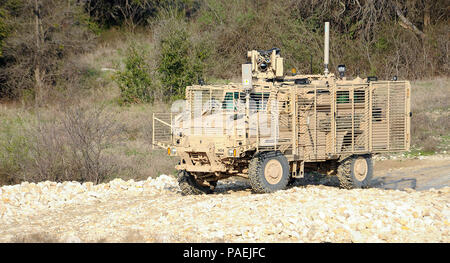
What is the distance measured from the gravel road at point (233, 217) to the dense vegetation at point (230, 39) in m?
16.0

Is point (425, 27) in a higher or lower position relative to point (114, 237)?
higher

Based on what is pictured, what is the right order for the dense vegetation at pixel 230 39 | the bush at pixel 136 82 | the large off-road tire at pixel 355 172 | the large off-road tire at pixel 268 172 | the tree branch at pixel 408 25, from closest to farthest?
the large off-road tire at pixel 268 172
the large off-road tire at pixel 355 172
the bush at pixel 136 82
the dense vegetation at pixel 230 39
the tree branch at pixel 408 25

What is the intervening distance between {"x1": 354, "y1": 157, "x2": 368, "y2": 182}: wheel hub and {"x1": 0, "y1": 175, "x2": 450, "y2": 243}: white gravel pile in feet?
6.19

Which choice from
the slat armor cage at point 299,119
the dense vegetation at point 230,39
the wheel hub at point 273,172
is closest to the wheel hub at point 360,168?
the slat armor cage at point 299,119

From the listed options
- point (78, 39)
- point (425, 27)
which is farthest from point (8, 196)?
point (425, 27)

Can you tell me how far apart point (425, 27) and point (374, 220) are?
1081 inches

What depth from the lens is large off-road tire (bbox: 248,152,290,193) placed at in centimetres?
1316

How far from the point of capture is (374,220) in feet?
34.9

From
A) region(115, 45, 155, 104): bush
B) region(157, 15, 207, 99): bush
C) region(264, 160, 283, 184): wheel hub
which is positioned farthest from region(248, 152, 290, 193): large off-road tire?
region(115, 45, 155, 104): bush

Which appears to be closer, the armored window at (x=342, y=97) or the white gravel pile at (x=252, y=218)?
the white gravel pile at (x=252, y=218)

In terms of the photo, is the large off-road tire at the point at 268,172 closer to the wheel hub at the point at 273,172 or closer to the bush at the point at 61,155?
the wheel hub at the point at 273,172

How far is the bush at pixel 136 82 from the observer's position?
3008 centimetres

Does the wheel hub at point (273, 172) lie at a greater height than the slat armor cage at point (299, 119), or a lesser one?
lesser

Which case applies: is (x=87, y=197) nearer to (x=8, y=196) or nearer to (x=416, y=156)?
(x=8, y=196)
